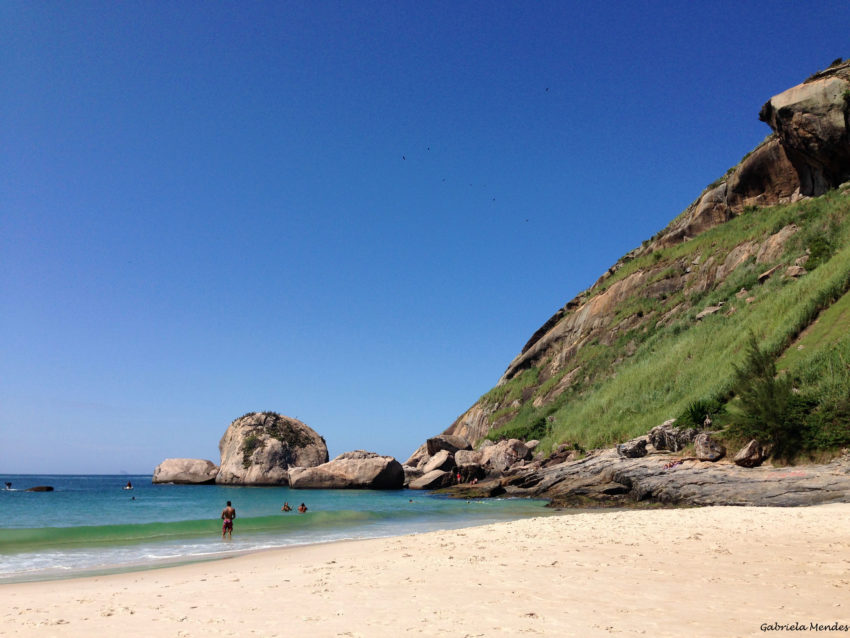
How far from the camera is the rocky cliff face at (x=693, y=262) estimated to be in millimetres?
44719

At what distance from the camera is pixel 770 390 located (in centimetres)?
2230

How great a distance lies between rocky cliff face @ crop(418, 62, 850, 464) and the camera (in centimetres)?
4472

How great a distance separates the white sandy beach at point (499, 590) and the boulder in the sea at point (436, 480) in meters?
32.4

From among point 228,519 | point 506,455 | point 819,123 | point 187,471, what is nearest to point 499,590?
point 228,519

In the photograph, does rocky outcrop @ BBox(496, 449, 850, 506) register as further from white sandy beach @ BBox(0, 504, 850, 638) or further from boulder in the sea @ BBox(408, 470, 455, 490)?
boulder in the sea @ BBox(408, 470, 455, 490)

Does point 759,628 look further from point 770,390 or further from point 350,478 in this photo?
point 350,478

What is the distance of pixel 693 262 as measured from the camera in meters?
54.8

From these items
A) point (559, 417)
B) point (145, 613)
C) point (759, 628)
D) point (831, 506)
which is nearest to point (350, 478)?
point (559, 417)

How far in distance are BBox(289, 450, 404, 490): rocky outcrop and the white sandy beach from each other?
118 ft

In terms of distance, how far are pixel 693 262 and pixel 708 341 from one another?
1939 centimetres

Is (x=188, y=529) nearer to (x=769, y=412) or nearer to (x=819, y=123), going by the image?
(x=769, y=412)

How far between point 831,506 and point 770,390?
6469mm

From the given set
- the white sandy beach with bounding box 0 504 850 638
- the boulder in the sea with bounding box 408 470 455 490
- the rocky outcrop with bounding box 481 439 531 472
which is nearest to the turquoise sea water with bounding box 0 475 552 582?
the white sandy beach with bounding box 0 504 850 638
